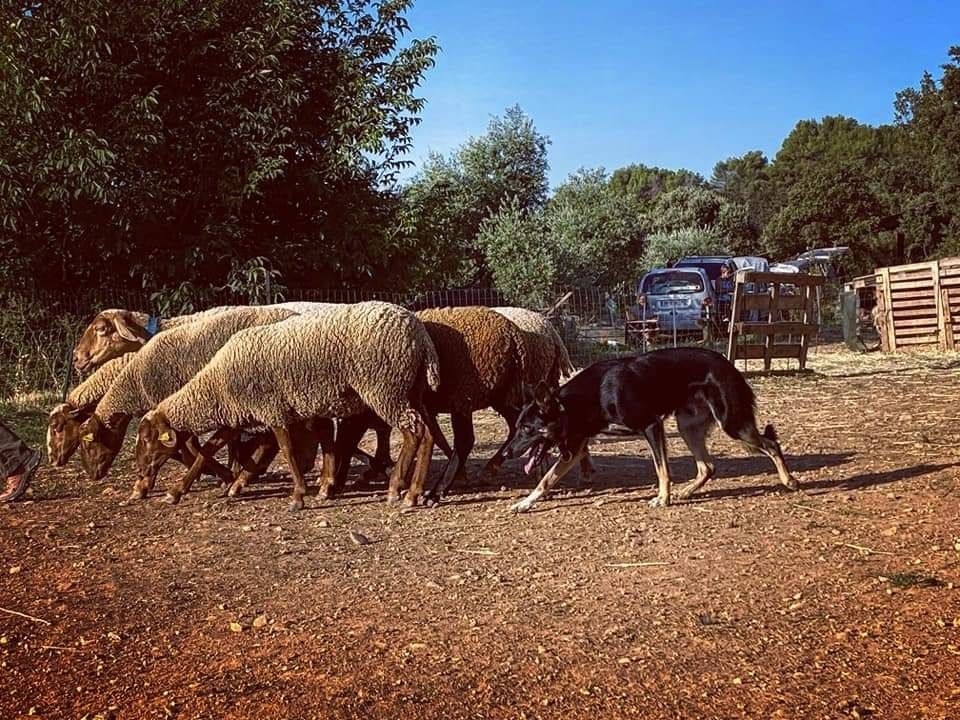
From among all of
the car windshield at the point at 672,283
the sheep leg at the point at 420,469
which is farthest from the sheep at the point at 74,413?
the car windshield at the point at 672,283

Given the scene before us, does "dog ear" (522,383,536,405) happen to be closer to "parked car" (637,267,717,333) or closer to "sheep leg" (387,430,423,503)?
"sheep leg" (387,430,423,503)

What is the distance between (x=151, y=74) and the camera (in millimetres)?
17250

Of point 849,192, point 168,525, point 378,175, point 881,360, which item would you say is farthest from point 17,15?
point 849,192

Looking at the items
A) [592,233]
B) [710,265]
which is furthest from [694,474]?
[592,233]

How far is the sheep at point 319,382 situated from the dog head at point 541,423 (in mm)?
879

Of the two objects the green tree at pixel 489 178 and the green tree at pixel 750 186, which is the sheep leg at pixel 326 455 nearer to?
the green tree at pixel 489 178

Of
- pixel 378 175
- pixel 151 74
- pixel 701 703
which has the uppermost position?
pixel 151 74

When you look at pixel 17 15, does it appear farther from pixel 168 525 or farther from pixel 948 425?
pixel 948 425

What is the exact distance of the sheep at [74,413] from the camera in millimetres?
9273

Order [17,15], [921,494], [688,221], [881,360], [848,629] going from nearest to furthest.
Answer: [848,629]
[921,494]
[17,15]
[881,360]
[688,221]

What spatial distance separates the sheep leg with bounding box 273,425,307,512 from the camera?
26.5 feet

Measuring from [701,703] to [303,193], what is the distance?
16117 millimetres

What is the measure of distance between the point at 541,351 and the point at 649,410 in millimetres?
1719

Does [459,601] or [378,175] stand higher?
[378,175]
